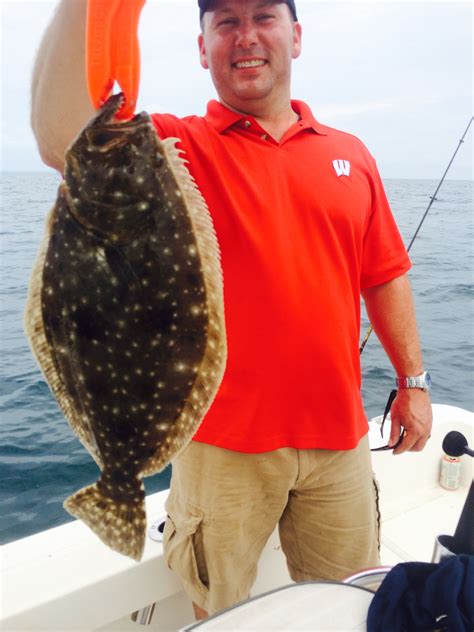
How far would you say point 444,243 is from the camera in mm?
21734

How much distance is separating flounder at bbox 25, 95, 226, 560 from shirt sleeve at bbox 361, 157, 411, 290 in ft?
5.11

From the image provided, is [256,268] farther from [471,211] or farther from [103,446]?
[471,211]

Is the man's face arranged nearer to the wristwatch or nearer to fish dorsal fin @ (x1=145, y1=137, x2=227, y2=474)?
fish dorsal fin @ (x1=145, y1=137, x2=227, y2=474)

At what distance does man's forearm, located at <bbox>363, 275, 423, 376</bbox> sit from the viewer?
292 centimetres

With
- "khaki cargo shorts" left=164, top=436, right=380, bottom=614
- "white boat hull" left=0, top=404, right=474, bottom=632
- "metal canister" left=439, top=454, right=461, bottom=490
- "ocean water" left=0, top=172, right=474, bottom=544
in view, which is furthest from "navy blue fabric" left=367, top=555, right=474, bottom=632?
"metal canister" left=439, top=454, right=461, bottom=490

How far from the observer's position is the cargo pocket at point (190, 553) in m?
2.43

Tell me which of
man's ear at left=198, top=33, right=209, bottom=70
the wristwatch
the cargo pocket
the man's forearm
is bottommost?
the cargo pocket

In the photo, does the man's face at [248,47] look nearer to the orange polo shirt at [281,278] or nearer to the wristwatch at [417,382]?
the orange polo shirt at [281,278]

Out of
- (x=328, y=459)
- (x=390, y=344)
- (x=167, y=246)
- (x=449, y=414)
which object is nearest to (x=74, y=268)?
(x=167, y=246)

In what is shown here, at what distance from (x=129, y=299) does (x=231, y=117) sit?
1.40m

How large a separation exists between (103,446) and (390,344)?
195cm

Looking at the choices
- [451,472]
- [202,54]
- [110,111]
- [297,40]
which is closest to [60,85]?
[110,111]

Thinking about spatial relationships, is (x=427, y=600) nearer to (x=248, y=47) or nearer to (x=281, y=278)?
(x=281, y=278)

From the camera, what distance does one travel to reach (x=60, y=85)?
1.60 m
